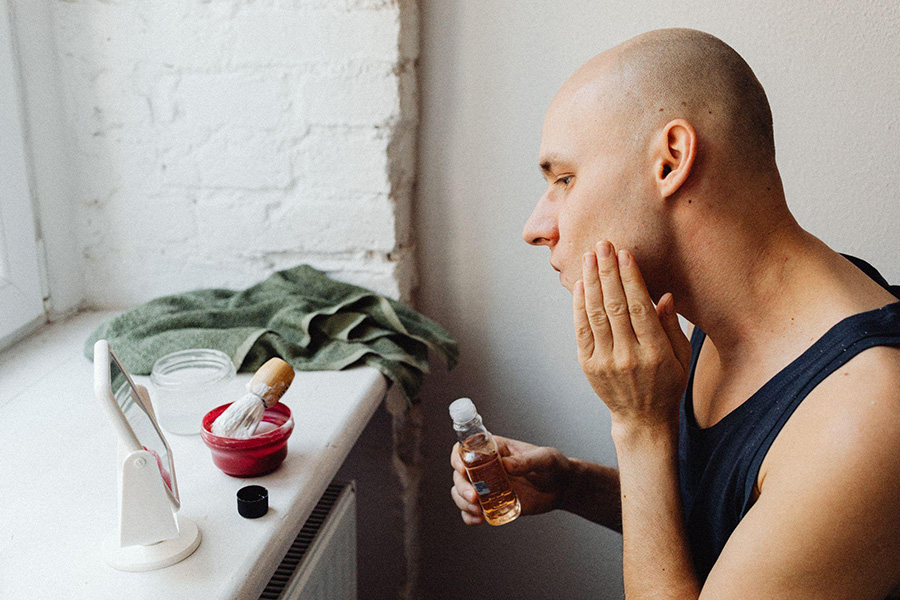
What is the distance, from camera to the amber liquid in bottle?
1.12 meters

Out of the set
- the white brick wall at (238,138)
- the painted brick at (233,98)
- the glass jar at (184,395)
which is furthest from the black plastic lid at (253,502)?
the painted brick at (233,98)

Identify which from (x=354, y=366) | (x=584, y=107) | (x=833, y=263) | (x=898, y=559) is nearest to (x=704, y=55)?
(x=584, y=107)

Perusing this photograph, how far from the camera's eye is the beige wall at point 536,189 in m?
1.40

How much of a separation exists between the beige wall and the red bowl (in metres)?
0.74

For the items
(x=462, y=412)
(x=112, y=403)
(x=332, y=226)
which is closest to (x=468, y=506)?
(x=462, y=412)

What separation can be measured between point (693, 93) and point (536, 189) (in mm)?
721

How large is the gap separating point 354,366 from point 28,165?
763 millimetres

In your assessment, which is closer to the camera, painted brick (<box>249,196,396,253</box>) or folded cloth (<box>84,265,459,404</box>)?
folded cloth (<box>84,265,459,404</box>)

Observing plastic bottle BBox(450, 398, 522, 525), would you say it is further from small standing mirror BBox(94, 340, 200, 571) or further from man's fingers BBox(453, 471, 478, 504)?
small standing mirror BBox(94, 340, 200, 571)

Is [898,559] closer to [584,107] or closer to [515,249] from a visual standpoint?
[584,107]

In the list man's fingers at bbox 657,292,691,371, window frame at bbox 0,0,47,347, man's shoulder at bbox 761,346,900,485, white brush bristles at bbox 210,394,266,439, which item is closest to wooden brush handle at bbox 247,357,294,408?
white brush bristles at bbox 210,394,266,439

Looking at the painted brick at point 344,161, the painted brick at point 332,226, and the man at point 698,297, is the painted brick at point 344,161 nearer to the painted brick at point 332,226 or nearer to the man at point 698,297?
the painted brick at point 332,226

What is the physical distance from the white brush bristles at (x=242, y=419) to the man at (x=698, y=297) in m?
0.42

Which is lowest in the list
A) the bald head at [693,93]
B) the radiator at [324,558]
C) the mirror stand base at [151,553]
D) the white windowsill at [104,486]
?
the radiator at [324,558]
